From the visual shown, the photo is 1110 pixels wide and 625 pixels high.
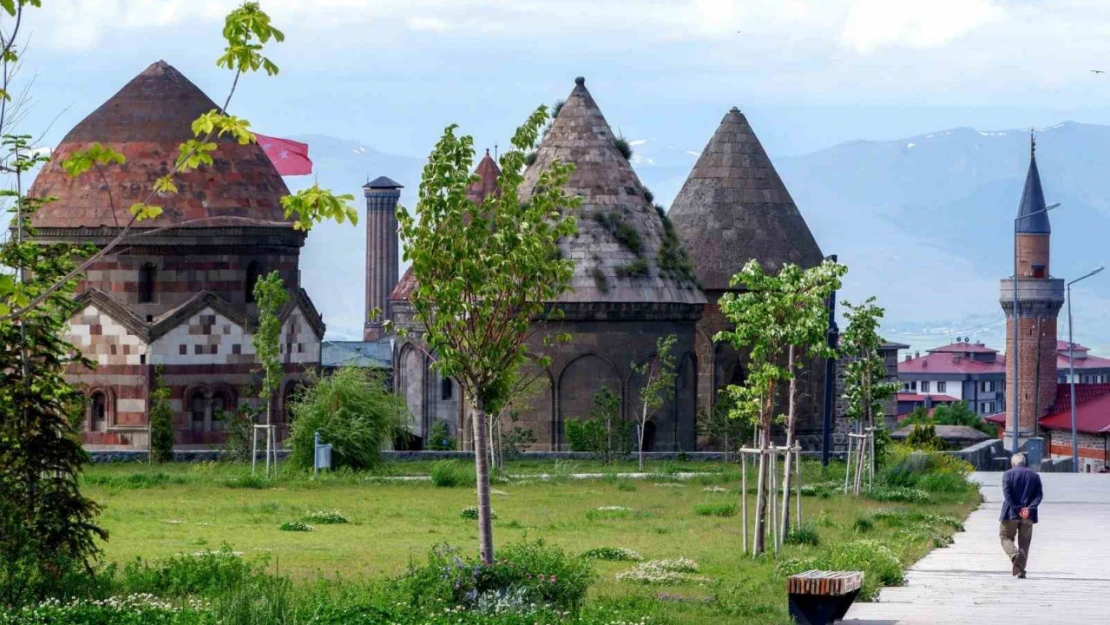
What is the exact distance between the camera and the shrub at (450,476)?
3822cm

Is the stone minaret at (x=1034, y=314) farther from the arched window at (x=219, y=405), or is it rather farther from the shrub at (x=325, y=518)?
the shrub at (x=325, y=518)

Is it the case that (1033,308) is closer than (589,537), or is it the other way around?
(589,537)

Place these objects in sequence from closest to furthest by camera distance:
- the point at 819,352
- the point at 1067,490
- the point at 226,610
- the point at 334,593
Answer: the point at 226,610 < the point at 334,593 < the point at 819,352 < the point at 1067,490

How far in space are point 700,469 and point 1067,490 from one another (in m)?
8.03

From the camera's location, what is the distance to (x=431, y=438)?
57250 mm

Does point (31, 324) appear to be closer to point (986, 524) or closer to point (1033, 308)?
point (986, 524)

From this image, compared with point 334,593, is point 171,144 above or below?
above

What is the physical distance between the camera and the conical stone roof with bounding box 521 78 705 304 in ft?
165

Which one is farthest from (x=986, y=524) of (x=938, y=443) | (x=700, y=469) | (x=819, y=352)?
(x=938, y=443)

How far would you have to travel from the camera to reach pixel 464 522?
30125 millimetres

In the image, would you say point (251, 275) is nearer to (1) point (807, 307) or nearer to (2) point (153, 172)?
(2) point (153, 172)

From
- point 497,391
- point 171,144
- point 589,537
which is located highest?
point 171,144

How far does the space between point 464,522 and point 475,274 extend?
426 inches

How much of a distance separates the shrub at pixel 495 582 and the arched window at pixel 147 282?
111ft
